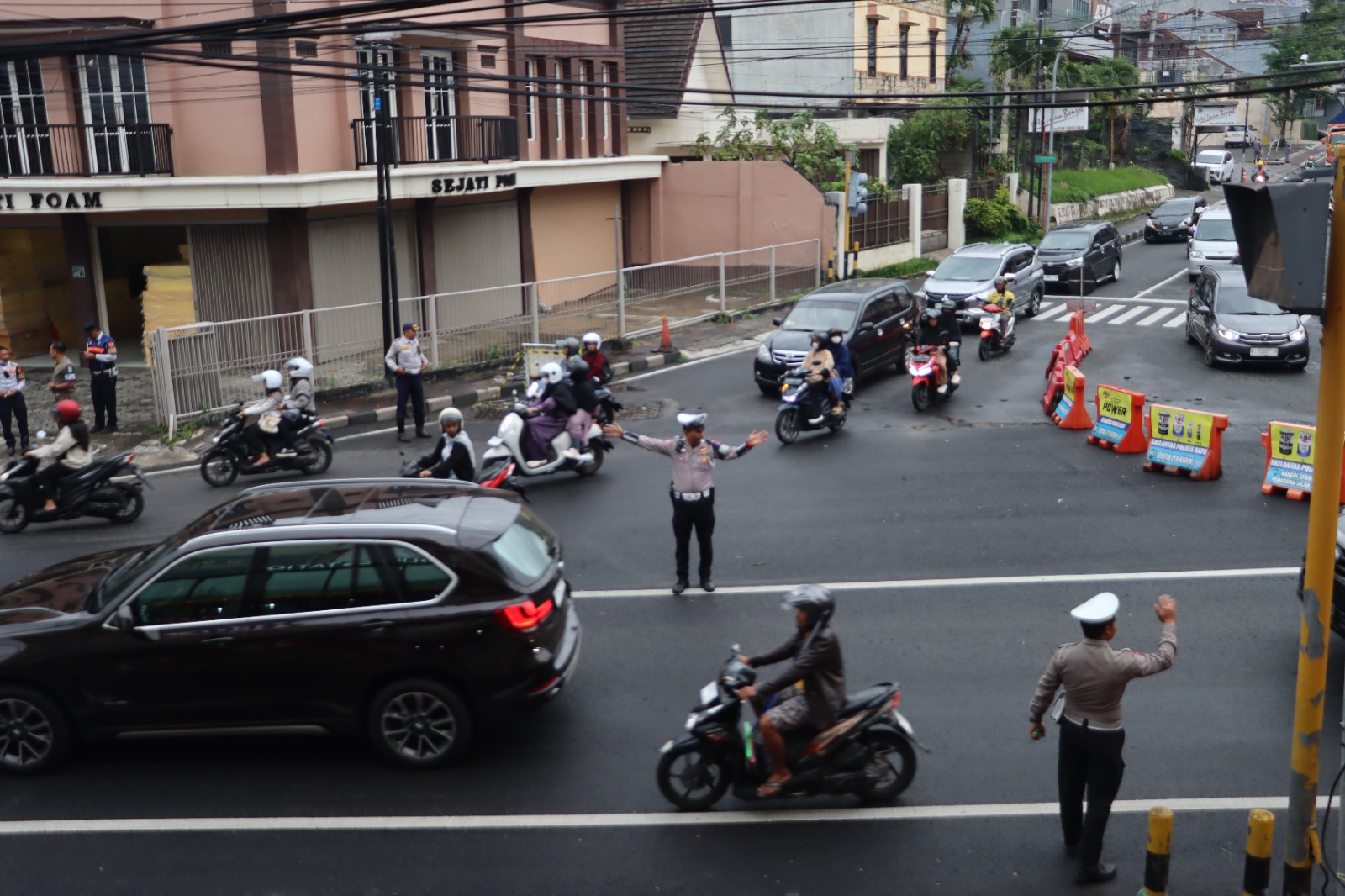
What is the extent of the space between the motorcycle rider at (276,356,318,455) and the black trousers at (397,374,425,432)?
195 cm

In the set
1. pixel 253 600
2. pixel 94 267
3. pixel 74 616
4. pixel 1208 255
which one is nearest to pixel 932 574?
pixel 253 600

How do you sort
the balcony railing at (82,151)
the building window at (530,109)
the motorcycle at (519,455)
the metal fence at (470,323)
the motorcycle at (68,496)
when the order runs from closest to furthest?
the motorcycle at (68,496) < the motorcycle at (519,455) < the metal fence at (470,323) < the balcony railing at (82,151) < the building window at (530,109)

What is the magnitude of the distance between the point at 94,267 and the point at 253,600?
1862 cm

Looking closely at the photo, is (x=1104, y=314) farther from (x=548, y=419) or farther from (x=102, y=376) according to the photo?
(x=102, y=376)

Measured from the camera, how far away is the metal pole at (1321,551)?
5.08 meters

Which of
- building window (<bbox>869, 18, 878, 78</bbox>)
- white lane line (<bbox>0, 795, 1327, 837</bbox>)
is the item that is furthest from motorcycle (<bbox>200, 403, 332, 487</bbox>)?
building window (<bbox>869, 18, 878, 78</bbox>)

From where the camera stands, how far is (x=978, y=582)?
11078 mm

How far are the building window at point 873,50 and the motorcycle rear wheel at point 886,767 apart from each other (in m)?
38.6

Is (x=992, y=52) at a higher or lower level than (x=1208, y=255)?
higher

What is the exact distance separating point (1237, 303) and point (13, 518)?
63.5 ft

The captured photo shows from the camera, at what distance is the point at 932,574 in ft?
37.2

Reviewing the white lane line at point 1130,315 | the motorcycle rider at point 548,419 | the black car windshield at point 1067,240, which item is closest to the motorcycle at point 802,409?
the motorcycle rider at point 548,419

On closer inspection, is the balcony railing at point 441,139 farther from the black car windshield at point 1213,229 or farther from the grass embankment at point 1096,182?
the grass embankment at point 1096,182

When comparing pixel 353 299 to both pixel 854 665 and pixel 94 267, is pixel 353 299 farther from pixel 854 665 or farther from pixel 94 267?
pixel 854 665
